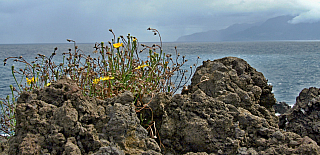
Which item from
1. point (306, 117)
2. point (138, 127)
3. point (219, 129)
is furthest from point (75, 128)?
point (306, 117)

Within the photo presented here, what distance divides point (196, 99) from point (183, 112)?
20cm

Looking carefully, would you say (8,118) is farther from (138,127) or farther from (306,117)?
(306,117)

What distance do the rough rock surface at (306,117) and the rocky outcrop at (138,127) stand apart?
57 cm

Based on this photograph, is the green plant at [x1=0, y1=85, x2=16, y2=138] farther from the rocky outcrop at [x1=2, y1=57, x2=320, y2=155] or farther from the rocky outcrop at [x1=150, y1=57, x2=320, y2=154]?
the rocky outcrop at [x1=150, y1=57, x2=320, y2=154]

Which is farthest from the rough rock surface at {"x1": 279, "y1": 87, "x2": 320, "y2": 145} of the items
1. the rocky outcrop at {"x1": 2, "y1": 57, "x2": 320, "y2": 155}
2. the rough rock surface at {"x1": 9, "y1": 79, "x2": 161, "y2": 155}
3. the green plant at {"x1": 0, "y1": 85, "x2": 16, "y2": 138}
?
the green plant at {"x1": 0, "y1": 85, "x2": 16, "y2": 138}

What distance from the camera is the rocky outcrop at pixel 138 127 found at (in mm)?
1814

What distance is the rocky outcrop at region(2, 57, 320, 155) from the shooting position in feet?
5.95

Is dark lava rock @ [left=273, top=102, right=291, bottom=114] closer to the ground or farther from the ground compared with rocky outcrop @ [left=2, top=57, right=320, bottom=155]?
closer to the ground

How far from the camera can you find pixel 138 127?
205cm

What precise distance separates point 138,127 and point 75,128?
1.69ft

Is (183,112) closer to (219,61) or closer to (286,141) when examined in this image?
(286,141)

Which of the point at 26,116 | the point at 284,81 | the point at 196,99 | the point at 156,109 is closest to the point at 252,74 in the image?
the point at 196,99

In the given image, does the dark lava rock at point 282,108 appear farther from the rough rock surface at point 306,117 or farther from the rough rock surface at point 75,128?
the rough rock surface at point 75,128

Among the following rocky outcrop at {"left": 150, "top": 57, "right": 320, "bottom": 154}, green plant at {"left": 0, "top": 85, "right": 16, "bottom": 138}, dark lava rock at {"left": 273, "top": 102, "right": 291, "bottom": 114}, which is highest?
rocky outcrop at {"left": 150, "top": 57, "right": 320, "bottom": 154}
